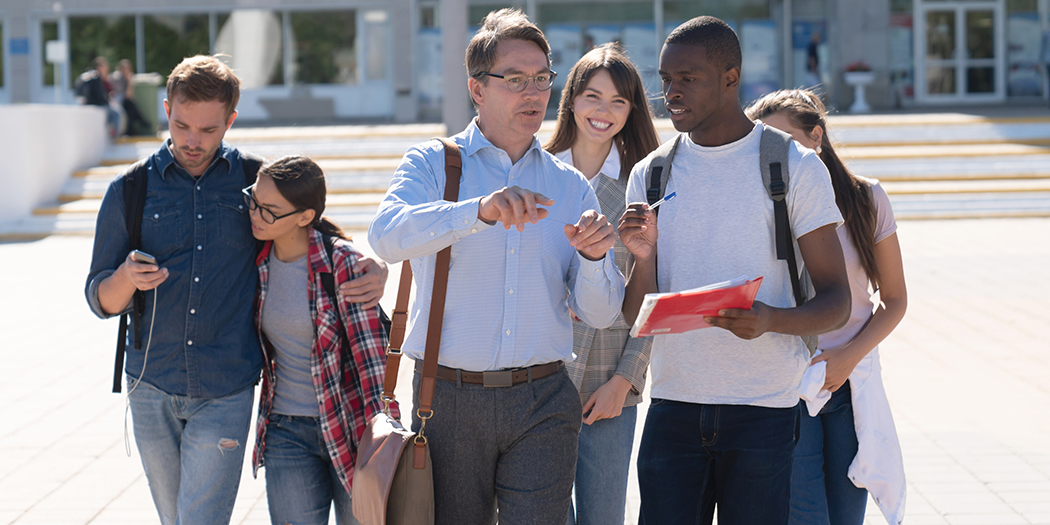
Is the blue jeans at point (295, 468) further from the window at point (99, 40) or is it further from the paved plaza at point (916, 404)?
the window at point (99, 40)

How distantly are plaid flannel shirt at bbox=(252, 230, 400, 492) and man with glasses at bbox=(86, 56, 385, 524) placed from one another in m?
0.06

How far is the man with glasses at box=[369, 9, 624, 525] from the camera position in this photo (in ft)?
8.53

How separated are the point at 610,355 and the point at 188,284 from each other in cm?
144

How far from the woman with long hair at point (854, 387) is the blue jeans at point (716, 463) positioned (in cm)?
50

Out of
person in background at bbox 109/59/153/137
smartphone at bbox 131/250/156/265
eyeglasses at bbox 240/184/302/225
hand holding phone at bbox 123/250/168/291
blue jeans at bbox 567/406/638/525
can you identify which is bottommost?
blue jeans at bbox 567/406/638/525

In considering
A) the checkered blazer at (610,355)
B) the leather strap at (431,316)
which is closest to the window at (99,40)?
the checkered blazer at (610,355)

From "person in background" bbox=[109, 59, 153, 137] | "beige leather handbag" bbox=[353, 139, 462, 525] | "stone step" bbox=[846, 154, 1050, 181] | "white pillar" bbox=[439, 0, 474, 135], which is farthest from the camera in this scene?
"person in background" bbox=[109, 59, 153, 137]

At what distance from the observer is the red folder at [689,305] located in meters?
2.22

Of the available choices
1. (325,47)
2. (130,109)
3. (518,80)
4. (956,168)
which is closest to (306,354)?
(518,80)

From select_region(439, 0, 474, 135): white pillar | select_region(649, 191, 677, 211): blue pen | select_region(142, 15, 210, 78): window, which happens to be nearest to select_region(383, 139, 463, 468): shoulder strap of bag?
select_region(649, 191, 677, 211): blue pen

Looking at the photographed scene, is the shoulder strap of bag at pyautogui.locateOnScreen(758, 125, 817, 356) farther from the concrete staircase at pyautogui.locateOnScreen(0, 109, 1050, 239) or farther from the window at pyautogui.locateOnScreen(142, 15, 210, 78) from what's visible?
the window at pyautogui.locateOnScreen(142, 15, 210, 78)

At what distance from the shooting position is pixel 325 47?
25.7m

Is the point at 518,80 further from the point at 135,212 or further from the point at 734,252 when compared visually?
the point at 135,212

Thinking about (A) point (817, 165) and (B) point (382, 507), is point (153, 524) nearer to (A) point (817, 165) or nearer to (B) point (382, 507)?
(B) point (382, 507)
